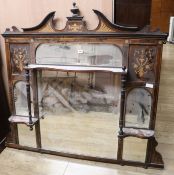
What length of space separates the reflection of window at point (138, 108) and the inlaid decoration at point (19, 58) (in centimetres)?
88

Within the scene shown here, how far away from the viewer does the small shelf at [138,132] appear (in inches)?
69.9

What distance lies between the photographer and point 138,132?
1804mm

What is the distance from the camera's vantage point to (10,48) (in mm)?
1882

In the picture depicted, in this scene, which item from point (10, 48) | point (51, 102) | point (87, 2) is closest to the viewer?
point (87, 2)

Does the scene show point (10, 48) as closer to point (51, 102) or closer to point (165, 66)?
point (51, 102)

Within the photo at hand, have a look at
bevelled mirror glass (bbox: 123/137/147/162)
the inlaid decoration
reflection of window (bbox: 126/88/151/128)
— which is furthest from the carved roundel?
the inlaid decoration

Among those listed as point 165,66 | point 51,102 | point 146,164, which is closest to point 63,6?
point 51,102

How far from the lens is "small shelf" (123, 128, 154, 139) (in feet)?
5.82

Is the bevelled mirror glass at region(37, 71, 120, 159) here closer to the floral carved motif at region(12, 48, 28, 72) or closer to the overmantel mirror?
the overmantel mirror

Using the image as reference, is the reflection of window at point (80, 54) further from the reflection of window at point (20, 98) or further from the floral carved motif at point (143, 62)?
the reflection of window at point (20, 98)

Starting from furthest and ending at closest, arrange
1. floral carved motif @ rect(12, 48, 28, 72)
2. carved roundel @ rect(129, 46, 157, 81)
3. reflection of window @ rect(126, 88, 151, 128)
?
floral carved motif @ rect(12, 48, 28, 72) < reflection of window @ rect(126, 88, 151, 128) < carved roundel @ rect(129, 46, 157, 81)

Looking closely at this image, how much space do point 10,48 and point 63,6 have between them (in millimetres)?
540

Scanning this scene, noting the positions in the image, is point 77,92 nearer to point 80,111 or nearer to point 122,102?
point 80,111

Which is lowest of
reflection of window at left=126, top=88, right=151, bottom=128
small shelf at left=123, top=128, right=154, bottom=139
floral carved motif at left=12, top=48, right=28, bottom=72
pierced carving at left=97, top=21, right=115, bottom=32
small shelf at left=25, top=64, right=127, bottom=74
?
small shelf at left=123, top=128, right=154, bottom=139
